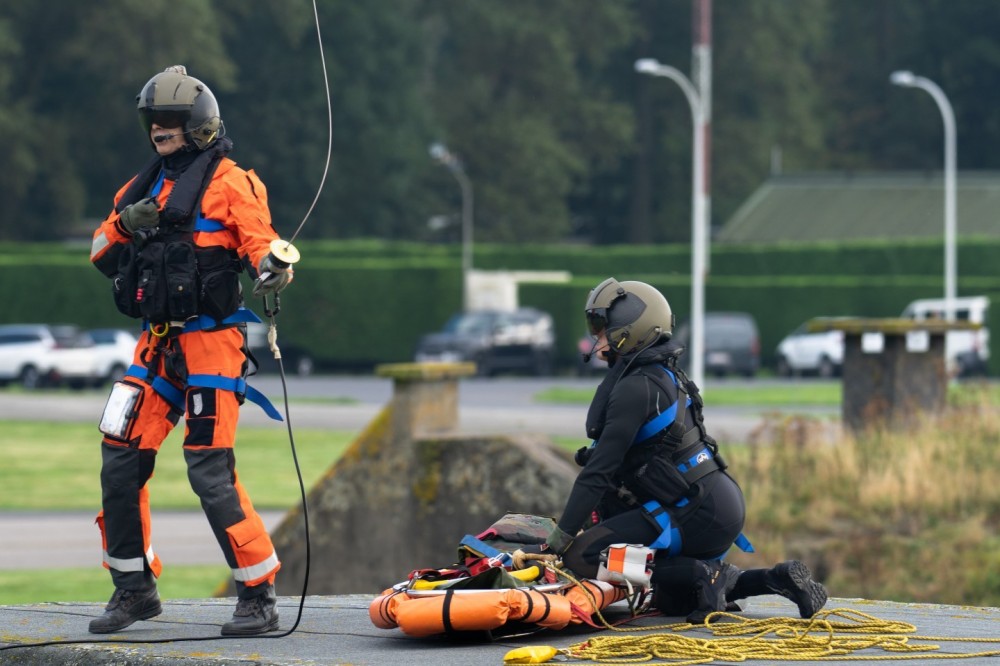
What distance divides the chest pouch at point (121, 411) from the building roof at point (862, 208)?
5113 cm

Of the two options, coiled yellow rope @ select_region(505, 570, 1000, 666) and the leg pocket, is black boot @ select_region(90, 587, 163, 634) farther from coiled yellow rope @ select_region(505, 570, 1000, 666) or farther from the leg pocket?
coiled yellow rope @ select_region(505, 570, 1000, 666)

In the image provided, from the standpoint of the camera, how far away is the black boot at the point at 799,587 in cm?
672

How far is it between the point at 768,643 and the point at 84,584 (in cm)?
780

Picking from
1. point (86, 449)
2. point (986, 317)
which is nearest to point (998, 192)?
point (986, 317)

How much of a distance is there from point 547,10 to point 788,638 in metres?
64.2

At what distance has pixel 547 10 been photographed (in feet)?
227

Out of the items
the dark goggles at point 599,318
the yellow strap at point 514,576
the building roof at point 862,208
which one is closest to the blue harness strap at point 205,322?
the yellow strap at point 514,576

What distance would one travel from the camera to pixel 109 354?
42062 mm

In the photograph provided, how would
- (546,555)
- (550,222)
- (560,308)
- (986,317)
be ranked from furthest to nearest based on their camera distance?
(550,222) < (560,308) < (986,317) < (546,555)

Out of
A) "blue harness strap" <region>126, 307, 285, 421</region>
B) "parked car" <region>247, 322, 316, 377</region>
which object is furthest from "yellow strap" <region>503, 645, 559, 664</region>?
"parked car" <region>247, 322, 316, 377</region>

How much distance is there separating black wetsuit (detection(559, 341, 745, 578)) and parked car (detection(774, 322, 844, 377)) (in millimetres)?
37374

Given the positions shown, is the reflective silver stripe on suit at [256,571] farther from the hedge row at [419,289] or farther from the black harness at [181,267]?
the hedge row at [419,289]

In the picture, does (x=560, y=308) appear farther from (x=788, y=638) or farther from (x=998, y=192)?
(x=788, y=638)

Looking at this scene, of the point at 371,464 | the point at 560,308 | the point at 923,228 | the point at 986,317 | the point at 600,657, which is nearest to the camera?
the point at 600,657
